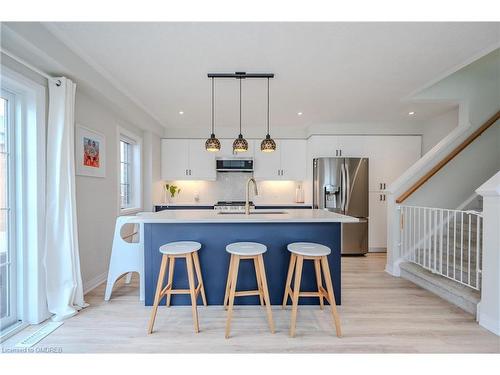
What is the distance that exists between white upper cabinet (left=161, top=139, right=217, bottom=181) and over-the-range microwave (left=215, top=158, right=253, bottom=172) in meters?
0.22

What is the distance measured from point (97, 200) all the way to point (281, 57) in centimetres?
263

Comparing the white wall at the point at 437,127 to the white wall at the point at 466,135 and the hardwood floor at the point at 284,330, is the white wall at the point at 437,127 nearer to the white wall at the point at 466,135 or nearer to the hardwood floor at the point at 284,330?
the white wall at the point at 466,135

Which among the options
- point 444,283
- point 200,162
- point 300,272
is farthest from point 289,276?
point 200,162

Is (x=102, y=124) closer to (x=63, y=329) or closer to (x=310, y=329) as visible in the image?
(x=63, y=329)

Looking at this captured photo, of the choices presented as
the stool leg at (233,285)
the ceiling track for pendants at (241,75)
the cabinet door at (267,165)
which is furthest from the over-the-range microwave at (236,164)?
the stool leg at (233,285)

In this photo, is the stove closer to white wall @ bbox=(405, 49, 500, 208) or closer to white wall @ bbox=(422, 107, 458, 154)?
white wall @ bbox=(405, 49, 500, 208)

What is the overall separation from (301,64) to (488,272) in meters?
2.38

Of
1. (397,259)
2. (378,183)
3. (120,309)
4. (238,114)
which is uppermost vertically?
(238,114)

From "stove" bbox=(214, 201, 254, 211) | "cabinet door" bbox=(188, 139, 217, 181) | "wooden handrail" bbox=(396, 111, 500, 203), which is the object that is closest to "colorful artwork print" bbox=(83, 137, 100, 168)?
"cabinet door" bbox=(188, 139, 217, 181)

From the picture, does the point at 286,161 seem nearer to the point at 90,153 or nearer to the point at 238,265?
the point at 238,265

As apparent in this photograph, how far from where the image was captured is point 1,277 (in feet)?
6.34

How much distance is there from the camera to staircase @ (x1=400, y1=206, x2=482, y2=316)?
Result: 2268 mm

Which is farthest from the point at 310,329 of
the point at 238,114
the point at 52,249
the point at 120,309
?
the point at 238,114

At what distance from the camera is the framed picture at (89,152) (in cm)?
259
